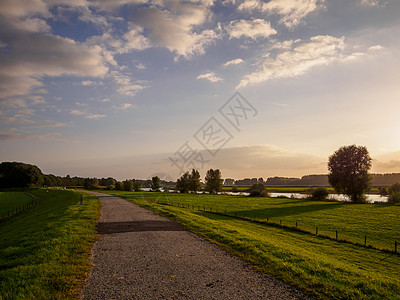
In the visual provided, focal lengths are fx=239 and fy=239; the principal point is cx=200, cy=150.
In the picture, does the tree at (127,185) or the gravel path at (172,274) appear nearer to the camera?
the gravel path at (172,274)

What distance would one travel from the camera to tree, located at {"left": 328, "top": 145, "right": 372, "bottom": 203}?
72.8 meters

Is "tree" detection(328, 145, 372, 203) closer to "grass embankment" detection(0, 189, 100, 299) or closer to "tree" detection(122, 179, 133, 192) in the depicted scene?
"grass embankment" detection(0, 189, 100, 299)

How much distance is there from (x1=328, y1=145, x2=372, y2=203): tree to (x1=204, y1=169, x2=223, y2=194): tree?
61.4 m

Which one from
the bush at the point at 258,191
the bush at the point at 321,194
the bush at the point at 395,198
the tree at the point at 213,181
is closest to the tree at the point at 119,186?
the tree at the point at 213,181

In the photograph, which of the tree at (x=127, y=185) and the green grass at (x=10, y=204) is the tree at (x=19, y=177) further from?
the green grass at (x=10, y=204)

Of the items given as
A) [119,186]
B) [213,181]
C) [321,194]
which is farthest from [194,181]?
[321,194]

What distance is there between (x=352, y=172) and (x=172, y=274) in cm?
8187

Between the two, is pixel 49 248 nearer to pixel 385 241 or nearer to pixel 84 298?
pixel 84 298

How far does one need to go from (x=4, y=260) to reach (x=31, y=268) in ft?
9.58

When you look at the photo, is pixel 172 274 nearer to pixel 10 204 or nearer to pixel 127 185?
pixel 10 204

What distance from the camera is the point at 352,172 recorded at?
74.8 meters

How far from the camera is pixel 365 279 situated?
30.9 feet

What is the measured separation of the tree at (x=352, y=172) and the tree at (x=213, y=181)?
6137 centimetres

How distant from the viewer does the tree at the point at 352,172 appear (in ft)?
239
